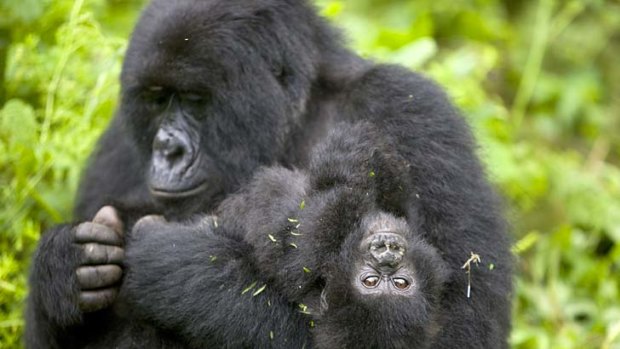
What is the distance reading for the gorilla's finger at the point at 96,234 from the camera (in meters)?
3.94

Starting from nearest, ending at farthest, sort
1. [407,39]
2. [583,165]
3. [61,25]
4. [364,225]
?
[364,225] → [61,25] → [407,39] → [583,165]

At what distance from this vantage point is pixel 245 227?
12.6ft

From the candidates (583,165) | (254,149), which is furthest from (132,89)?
(583,165)

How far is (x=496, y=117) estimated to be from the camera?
633 centimetres

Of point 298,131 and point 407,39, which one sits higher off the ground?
point 298,131

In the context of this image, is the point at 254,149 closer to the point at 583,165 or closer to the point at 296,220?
the point at 296,220

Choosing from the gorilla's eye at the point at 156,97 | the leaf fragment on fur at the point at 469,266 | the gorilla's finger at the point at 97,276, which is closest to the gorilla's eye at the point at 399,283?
the leaf fragment on fur at the point at 469,266

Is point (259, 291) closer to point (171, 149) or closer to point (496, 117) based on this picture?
point (171, 149)

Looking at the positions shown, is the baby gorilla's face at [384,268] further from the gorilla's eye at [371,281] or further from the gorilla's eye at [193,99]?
the gorilla's eye at [193,99]

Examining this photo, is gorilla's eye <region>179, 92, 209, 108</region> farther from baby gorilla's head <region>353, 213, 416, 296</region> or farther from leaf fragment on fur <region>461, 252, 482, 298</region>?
leaf fragment on fur <region>461, 252, 482, 298</region>

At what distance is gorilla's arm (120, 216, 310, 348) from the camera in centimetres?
369

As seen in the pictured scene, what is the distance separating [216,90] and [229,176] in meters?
0.39

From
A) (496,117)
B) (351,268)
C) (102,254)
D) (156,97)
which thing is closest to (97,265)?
(102,254)

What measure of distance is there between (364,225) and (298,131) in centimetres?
103
